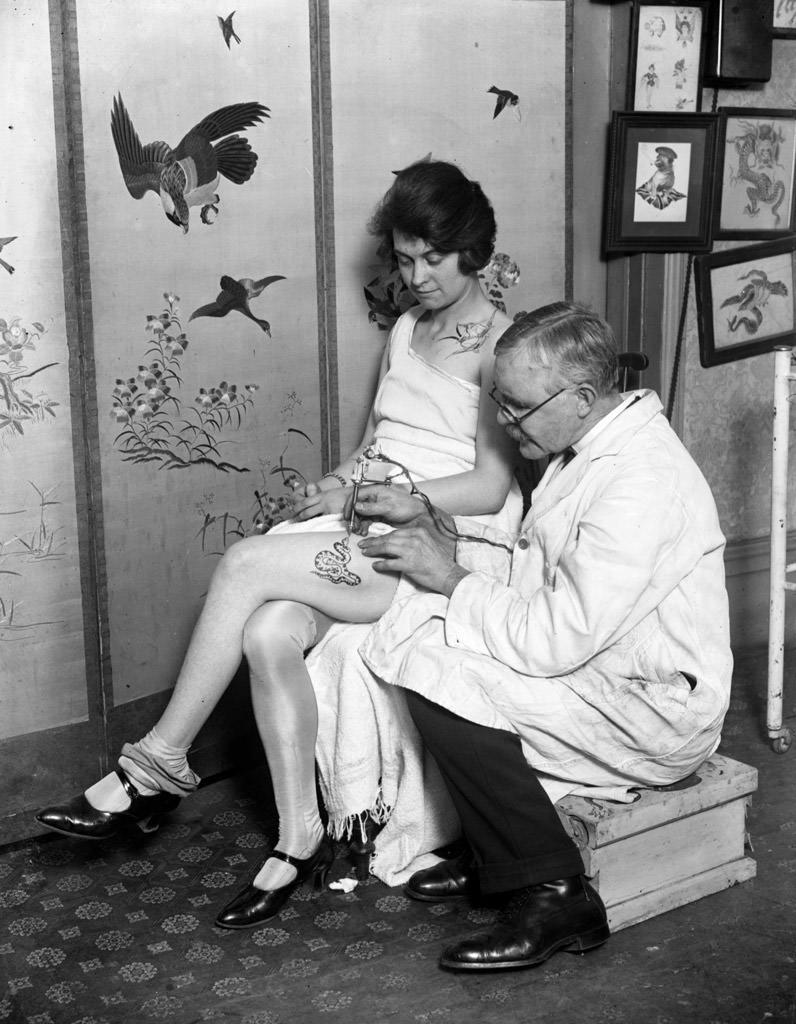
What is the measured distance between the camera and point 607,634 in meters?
2.31

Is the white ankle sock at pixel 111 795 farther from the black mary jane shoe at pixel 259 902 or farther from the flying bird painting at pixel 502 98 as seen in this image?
the flying bird painting at pixel 502 98

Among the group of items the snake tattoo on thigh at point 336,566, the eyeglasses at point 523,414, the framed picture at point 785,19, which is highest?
the framed picture at point 785,19

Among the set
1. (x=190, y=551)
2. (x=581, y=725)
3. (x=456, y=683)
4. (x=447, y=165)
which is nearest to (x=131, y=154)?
(x=447, y=165)

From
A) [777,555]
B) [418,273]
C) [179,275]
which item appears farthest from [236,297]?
[777,555]

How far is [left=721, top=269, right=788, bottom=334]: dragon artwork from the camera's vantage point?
3.73 meters

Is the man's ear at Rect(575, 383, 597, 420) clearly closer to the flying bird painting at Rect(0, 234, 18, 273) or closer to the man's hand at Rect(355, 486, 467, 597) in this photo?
the man's hand at Rect(355, 486, 467, 597)

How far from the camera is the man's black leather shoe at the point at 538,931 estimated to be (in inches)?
91.4

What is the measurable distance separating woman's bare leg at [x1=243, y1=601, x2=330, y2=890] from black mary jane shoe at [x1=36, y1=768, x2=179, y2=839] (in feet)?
0.84

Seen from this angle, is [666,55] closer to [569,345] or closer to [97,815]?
[569,345]

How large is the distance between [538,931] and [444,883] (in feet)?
1.08

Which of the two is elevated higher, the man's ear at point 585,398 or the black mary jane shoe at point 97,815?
the man's ear at point 585,398

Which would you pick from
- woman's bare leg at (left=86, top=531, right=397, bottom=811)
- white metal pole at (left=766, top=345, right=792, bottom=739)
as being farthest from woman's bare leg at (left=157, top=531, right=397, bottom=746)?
white metal pole at (left=766, top=345, right=792, bottom=739)

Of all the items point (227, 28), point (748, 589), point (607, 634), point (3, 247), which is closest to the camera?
point (607, 634)

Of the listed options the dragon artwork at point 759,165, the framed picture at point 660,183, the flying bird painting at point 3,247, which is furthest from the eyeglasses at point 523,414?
the dragon artwork at point 759,165
